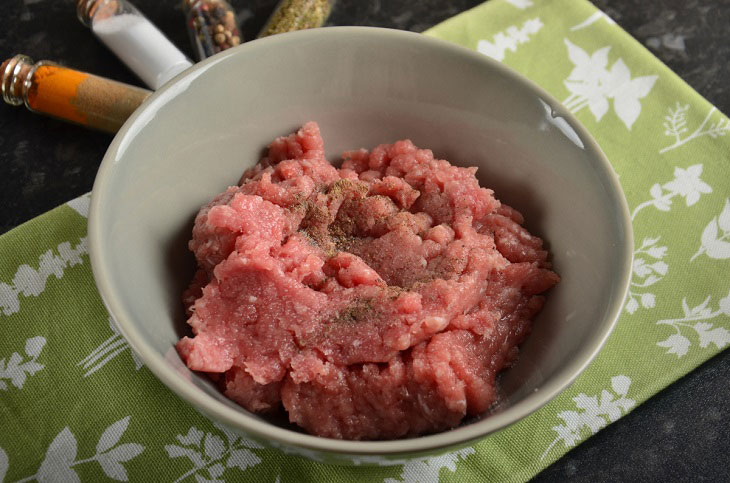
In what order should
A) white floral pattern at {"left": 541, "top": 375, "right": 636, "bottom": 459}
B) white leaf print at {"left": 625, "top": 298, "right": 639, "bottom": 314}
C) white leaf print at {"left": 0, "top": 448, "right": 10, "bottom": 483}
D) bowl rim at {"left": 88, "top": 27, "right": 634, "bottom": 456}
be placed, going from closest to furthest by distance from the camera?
bowl rim at {"left": 88, "top": 27, "right": 634, "bottom": 456}, white leaf print at {"left": 0, "top": 448, "right": 10, "bottom": 483}, white floral pattern at {"left": 541, "top": 375, "right": 636, "bottom": 459}, white leaf print at {"left": 625, "top": 298, "right": 639, "bottom": 314}

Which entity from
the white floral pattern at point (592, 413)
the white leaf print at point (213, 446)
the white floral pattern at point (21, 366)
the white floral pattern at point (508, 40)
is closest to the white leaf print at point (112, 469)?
the white leaf print at point (213, 446)

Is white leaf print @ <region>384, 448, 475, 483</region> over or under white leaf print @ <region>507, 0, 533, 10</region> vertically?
under

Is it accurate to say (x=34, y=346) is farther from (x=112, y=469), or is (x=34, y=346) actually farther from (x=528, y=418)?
(x=528, y=418)

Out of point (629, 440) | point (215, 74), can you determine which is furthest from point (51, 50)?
point (629, 440)

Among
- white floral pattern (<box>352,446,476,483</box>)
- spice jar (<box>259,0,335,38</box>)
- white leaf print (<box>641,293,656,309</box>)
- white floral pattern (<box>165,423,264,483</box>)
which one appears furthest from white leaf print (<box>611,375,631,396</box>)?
spice jar (<box>259,0,335,38</box>)

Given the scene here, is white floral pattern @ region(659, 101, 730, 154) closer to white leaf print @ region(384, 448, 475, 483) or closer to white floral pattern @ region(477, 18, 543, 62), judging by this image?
white floral pattern @ region(477, 18, 543, 62)
